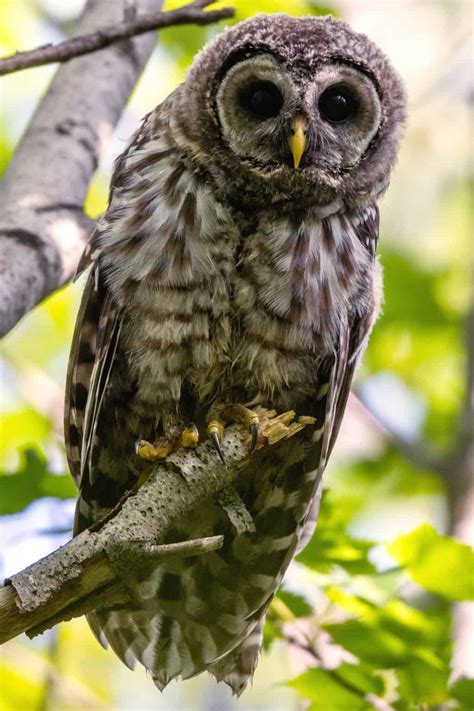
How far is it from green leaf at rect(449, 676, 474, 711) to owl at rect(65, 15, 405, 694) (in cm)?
73

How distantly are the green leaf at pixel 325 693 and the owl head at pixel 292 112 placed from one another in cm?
152

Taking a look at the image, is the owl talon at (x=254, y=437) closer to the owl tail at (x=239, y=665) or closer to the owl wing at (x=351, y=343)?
the owl wing at (x=351, y=343)

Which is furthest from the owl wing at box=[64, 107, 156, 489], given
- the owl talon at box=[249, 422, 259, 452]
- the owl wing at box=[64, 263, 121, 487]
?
the owl talon at box=[249, 422, 259, 452]

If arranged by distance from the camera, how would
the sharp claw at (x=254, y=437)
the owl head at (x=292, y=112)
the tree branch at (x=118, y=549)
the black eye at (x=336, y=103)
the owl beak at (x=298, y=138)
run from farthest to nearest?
the black eye at (x=336, y=103) < the owl head at (x=292, y=112) < the owl beak at (x=298, y=138) < the sharp claw at (x=254, y=437) < the tree branch at (x=118, y=549)

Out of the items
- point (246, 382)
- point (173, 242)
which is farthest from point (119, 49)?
point (246, 382)

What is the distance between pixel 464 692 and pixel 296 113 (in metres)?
1.87

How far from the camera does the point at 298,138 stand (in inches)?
134

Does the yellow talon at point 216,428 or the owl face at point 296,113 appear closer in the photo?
the yellow talon at point 216,428

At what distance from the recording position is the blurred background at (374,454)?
10.5 feet

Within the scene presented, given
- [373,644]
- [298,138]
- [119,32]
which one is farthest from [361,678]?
[119,32]

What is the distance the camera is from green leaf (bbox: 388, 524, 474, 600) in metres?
3.18

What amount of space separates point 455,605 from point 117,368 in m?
1.56

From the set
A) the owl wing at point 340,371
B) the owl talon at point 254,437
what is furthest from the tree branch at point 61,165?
the owl wing at point 340,371

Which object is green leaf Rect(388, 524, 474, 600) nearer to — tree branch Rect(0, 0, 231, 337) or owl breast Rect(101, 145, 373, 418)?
owl breast Rect(101, 145, 373, 418)
